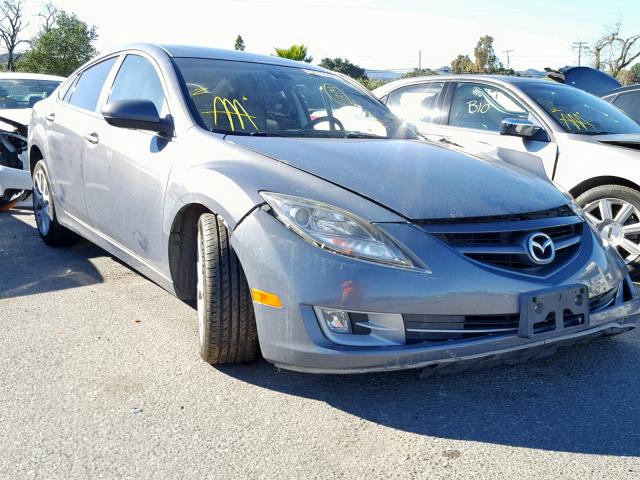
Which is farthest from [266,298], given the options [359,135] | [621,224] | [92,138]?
[621,224]

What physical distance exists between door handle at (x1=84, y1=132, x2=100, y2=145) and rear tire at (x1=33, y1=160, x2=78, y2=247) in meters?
1.04

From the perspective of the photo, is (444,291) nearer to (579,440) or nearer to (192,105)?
(579,440)

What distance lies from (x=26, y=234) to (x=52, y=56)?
37.2m

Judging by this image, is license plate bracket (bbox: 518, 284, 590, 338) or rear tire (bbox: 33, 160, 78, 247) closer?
license plate bracket (bbox: 518, 284, 590, 338)

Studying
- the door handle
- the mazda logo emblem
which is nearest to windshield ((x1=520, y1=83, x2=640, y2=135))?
the mazda logo emblem

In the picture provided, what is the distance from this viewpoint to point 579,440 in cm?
248

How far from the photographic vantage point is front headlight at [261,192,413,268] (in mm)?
2488

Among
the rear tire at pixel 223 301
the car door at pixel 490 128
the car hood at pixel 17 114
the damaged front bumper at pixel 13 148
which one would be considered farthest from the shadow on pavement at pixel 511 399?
the car hood at pixel 17 114

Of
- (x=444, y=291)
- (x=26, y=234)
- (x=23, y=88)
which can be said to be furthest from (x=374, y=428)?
(x=23, y=88)

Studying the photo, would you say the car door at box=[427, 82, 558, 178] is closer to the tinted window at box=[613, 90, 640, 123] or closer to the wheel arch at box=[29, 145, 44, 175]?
the tinted window at box=[613, 90, 640, 123]

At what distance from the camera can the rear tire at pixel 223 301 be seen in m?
2.81

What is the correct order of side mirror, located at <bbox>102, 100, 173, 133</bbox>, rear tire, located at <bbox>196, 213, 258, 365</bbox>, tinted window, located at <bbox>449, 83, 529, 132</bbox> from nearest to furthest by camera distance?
rear tire, located at <bbox>196, 213, 258, 365</bbox>
side mirror, located at <bbox>102, 100, 173, 133</bbox>
tinted window, located at <bbox>449, 83, 529, 132</bbox>

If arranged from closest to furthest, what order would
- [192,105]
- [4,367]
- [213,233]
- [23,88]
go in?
[213,233] → [4,367] → [192,105] → [23,88]

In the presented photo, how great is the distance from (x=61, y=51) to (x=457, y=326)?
138 feet
